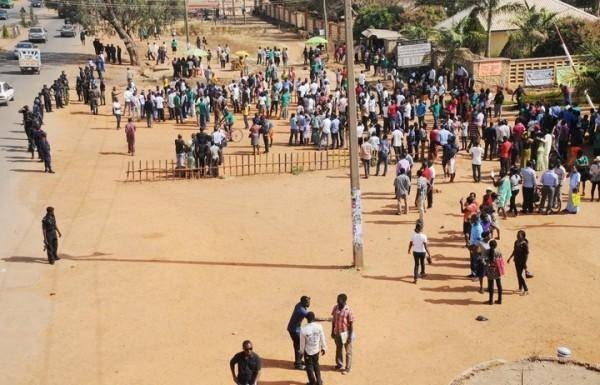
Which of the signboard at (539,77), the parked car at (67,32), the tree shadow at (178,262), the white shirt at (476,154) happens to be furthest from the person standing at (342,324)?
the parked car at (67,32)

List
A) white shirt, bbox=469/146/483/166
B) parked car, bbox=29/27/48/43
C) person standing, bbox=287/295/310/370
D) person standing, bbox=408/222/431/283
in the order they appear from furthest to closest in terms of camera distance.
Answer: parked car, bbox=29/27/48/43 → white shirt, bbox=469/146/483/166 → person standing, bbox=408/222/431/283 → person standing, bbox=287/295/310/370

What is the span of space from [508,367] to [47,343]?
791 cm

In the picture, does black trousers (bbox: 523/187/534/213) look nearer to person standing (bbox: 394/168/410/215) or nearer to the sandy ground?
the sandy ground

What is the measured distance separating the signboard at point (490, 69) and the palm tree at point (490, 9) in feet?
8.63

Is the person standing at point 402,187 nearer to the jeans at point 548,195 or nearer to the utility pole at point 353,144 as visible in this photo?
the jeans at point 548,195

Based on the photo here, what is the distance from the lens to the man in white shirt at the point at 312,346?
12141 millimetres

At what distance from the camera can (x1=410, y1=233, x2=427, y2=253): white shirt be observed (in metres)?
16.3

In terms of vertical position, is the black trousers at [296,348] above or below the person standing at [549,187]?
below

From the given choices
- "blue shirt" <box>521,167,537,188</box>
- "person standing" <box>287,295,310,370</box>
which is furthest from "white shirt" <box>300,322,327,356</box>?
"blue shirt" <box>521,167,537,188</box>

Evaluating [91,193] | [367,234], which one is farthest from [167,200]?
[367,234]

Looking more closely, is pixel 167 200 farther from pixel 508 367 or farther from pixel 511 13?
pixel 511 13

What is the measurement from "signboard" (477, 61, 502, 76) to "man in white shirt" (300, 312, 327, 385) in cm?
2686

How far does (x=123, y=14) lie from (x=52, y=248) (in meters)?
32.7

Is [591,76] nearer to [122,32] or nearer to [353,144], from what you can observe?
[353,144]
